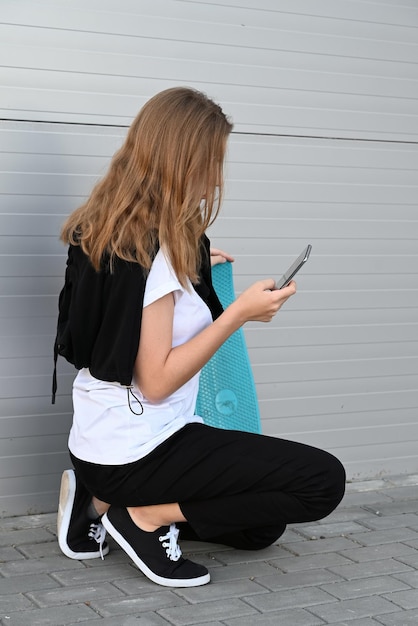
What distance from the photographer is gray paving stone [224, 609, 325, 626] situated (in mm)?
2984

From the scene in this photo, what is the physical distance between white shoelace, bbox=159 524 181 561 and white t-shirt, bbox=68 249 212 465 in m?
0.29

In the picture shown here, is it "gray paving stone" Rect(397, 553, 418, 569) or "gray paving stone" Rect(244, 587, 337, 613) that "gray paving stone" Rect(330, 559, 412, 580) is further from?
"gray paving stone" Rect(244, 587, 337, 613)

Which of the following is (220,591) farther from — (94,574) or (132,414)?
(132,414)

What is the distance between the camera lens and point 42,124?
393cm

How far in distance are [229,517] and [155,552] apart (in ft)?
0.87

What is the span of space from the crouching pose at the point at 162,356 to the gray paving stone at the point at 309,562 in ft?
0.81

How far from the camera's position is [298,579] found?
11.1 feet

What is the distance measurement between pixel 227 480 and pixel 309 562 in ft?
1.76

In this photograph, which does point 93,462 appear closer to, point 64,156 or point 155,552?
point 155,552

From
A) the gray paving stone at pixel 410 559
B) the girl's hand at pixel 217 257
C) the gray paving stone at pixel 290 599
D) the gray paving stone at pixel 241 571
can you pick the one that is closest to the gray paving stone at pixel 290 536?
the gray paving stone at pixel 241 571

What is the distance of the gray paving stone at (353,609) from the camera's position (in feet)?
10.0

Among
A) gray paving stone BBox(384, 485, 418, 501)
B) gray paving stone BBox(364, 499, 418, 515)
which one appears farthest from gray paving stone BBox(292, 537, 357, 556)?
gray paving stone BBox(384, 485, 418, 501)

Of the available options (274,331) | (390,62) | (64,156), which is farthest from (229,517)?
(390,62)

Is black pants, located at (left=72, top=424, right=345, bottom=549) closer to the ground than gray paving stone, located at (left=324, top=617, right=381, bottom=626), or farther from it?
farther from it
